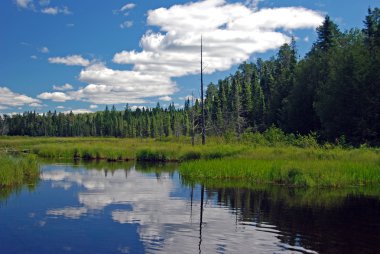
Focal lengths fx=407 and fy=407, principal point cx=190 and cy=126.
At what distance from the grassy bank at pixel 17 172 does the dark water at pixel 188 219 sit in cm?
179

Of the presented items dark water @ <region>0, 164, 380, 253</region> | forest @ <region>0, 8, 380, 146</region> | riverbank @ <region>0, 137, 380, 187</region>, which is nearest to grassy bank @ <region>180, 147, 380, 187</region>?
riverbank @ <region>0, 137, 380, 187</region>

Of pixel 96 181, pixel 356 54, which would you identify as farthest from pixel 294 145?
pixel 96 181

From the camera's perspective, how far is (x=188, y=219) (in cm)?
1539

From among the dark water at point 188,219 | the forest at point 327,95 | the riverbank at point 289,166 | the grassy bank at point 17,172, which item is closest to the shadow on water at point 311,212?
the dark water at point 188,219

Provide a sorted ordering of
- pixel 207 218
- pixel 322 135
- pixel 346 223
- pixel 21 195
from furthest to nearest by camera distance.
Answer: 1. pixel 322 135
2. pixel 21 195
3. pixel 207 218
4. pixel 346 223

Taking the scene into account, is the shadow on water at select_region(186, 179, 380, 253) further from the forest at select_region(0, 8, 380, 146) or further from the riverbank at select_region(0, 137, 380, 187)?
the forest at select_region(0, 8, 380, 146)

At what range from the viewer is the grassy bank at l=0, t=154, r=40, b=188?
2326 cm

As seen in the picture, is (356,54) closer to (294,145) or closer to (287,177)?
(294,145)

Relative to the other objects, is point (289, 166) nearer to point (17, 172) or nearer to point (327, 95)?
point (17, 172)

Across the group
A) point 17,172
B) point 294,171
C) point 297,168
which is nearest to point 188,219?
point 294,171

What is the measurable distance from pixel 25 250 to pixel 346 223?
421 inches

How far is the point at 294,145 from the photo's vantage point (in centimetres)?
3703

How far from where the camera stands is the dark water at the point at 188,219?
11.8 metres

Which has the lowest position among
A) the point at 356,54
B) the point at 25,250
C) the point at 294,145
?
the point at 25,250
